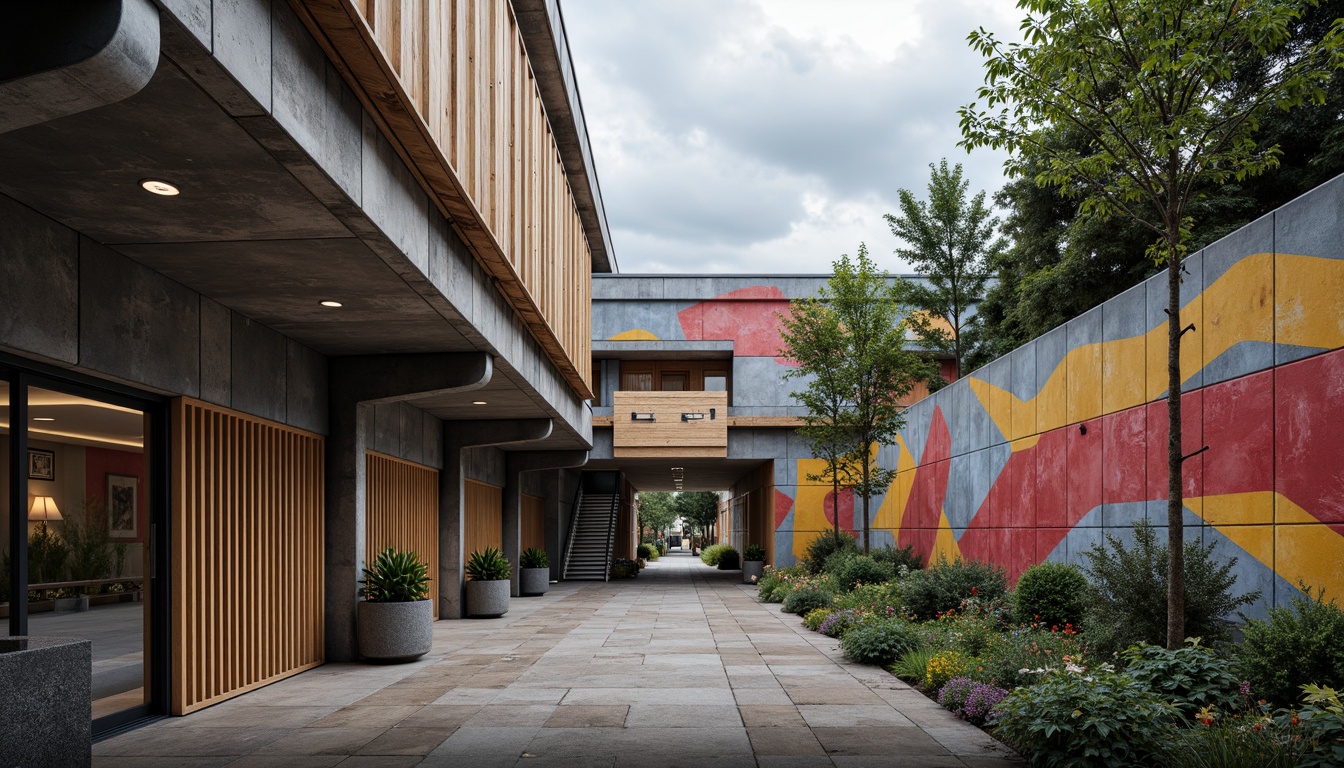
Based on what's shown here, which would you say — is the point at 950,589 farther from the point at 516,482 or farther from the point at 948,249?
the point at 948,249

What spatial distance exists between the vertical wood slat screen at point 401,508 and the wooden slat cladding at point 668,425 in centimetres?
1132

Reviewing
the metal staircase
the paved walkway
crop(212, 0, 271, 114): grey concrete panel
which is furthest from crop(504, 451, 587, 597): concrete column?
crop(212, 0, 271, 114): grey concrete panel

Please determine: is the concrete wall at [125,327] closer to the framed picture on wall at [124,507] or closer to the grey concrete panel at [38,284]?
the grey concrete panel at [38,284]

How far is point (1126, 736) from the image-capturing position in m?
6.53

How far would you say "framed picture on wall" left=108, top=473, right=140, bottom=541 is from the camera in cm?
866

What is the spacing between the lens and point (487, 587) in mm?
19656

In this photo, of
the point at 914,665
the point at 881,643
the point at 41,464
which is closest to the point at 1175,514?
the point at 914,665

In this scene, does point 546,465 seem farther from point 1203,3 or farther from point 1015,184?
point 1203,3

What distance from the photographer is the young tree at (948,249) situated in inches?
1378

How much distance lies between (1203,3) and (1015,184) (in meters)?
22.1

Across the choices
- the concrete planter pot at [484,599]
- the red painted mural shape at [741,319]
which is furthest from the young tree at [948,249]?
the concrete planter pot at [484,599]

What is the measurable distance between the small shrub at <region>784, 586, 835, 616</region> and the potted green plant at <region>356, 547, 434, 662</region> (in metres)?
8.20

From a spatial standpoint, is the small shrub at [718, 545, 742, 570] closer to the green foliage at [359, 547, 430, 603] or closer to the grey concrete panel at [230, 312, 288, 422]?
the green foliage at [359, 547, 430, 603]

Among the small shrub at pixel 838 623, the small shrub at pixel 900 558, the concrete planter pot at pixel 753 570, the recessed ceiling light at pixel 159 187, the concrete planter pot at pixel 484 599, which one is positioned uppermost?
the recessed ceiling light at pixel 159 187
